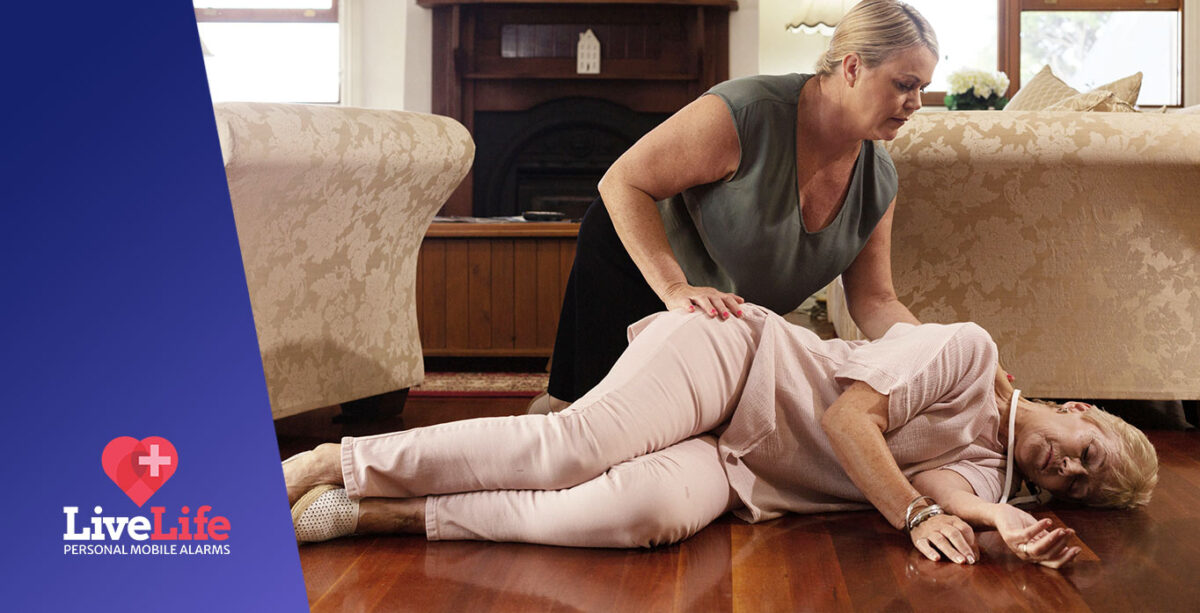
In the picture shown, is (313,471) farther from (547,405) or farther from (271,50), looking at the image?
(271,50)

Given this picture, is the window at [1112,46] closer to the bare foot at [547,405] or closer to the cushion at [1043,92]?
the cushion at [1043,92]

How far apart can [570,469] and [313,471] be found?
1.19ft

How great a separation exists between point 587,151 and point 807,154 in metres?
4.32

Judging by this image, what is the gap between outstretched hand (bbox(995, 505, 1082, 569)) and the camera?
1.36 m

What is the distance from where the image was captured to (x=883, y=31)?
5.29 ft

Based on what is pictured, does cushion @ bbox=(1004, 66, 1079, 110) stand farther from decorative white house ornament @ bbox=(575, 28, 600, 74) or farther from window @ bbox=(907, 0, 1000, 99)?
decorative white house ornament @ bbox=(575, 28, 600, 74)

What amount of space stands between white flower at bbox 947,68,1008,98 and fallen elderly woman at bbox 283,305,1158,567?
297 cm

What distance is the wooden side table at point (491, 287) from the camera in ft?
11.7

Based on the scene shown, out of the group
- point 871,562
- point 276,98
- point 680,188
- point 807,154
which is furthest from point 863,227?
point 276,98

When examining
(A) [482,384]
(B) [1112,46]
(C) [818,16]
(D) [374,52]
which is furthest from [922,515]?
(B) [1112,46]

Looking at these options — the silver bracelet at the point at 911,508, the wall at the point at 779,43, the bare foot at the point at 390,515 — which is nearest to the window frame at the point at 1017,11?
the wall at the point at 779,43

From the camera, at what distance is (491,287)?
360 cm

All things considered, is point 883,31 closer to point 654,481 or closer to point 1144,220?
point 654,481

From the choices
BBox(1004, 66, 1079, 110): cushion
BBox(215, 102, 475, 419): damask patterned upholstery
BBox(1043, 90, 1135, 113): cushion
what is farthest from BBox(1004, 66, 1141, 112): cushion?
BBox(215, 102, 475, 419): damask patterned upholstery
